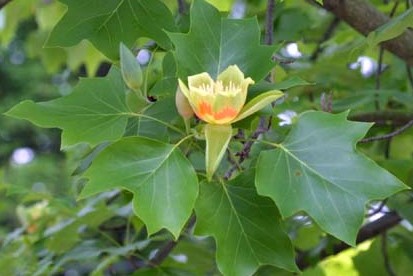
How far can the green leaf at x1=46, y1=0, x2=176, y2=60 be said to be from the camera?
1060mm

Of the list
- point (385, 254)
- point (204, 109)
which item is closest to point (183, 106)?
point (204, 109)

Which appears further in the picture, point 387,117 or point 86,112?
point 387,117

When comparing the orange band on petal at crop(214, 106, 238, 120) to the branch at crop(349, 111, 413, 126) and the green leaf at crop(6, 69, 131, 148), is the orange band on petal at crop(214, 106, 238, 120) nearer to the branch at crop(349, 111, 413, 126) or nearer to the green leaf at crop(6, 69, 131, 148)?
the green leaf at crop(6, 69, 131, 148)

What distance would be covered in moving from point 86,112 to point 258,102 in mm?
211

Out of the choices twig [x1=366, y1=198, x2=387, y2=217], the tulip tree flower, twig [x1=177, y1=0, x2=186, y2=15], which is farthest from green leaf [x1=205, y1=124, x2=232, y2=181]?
twig [x1=366, y1=198, x2=387, y2=217]

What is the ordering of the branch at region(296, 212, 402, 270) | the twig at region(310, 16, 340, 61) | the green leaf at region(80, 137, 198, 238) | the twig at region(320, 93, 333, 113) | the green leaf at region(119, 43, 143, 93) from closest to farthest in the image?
the green leaf at region(80, 137, 198, 238) → the green leaf at region(119, 43, 143, 93) → the twig at region(320, 93, 333, 113) → the branch at region(296, 212, 402, 270) → the twig at region(310, 16, 340, 61)

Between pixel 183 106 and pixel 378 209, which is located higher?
pixel 183 106

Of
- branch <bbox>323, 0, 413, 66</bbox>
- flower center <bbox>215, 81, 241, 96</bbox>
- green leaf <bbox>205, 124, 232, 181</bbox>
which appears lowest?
branch <bbox>323, 0, 413, 66</bbox>

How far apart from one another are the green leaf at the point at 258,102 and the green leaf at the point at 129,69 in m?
0.16

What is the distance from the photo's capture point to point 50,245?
5.00 feet

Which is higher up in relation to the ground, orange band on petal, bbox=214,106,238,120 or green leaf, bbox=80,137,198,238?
orange band on petal, bbox=214,106,238,120

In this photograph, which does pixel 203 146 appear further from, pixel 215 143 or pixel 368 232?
pixel 368 232

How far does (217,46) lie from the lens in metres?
0.97

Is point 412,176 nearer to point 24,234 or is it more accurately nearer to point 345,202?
point 345,202
